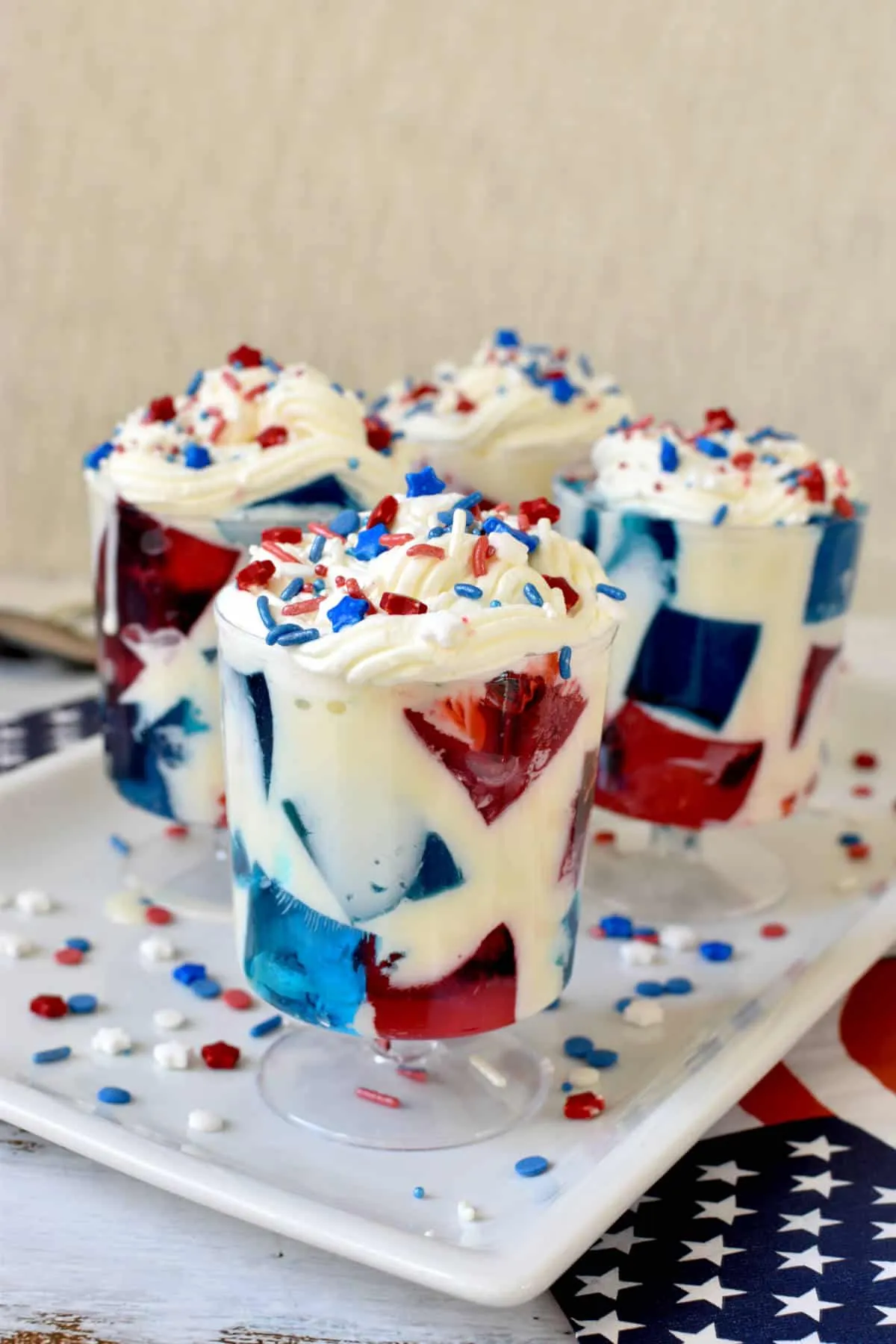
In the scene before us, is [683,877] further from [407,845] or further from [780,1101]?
[407,845]

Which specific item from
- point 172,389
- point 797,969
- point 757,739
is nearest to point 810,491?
point 757,739

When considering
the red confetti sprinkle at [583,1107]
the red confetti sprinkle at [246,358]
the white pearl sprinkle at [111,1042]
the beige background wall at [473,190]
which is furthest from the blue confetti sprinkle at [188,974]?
the beige background wall at [473,190]

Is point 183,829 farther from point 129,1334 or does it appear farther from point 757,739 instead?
point 129,1334

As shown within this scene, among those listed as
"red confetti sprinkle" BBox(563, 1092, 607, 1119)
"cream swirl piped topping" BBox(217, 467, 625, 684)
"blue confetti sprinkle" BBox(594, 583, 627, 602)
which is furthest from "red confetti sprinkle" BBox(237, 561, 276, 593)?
"red confetti sprinkle" BBox(563, 1092, 607, 1119)

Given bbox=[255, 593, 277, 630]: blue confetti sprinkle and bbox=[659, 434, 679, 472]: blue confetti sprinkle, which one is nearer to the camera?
bbox=[255, 593, 277, 630]: blue confetti sprinkle

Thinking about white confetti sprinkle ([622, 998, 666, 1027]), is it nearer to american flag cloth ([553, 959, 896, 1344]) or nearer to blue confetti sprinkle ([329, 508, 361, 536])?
american flag cloth ([553, 959, 896, 1344])

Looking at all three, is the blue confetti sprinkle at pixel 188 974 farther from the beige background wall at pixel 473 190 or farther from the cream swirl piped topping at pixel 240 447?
the beige background wall at pixel 473 190
